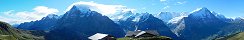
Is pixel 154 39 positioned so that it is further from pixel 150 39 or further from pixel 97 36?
pixel 97 36

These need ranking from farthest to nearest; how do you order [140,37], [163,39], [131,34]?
[131,34] < [140,37] < [163,39]

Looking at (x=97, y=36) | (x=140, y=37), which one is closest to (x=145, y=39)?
(x=140, y=37)

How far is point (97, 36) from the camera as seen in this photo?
17662 cm

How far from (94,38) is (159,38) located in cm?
4568

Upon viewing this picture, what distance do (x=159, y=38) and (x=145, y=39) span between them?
430 cm

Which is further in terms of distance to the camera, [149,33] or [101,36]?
[101,36]

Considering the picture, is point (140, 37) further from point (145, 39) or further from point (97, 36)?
point (97, 36)

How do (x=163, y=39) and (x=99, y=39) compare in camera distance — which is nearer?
(x=163, y=39)

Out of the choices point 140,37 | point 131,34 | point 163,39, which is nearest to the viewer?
point 163,39

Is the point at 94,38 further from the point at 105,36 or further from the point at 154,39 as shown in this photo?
the point at 154,39

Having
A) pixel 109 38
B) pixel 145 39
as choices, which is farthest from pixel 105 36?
pixel 145 39

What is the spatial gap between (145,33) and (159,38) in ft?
50.2

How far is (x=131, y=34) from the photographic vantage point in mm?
166125

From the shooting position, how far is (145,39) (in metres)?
133
